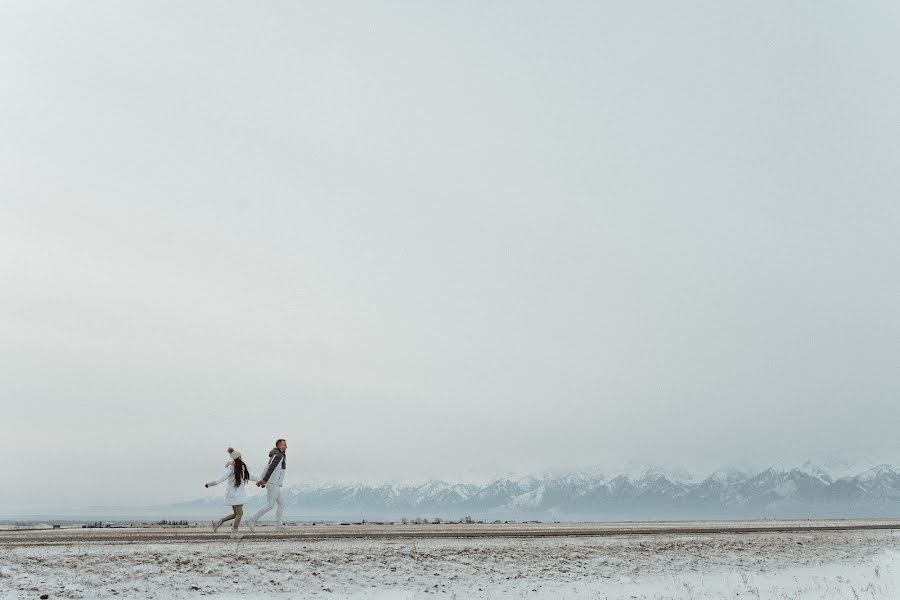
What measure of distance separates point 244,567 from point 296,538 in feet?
15.4

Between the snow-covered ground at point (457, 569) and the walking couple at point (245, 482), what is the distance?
9.41ft

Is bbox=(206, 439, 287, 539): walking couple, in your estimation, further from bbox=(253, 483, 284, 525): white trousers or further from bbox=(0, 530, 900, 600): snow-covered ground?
bbox=(0, 530, 900, 600): snow-covered ground

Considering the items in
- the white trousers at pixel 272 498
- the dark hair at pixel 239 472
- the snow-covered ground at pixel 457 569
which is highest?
the dark hair at pixel 239 472

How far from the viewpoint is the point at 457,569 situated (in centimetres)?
2336

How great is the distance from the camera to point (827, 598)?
24.9 meters

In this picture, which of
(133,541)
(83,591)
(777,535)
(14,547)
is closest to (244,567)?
(83,591)

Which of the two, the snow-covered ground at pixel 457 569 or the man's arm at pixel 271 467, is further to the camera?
the man's arm at pixel 271 467

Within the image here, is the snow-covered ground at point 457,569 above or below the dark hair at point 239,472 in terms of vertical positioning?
below

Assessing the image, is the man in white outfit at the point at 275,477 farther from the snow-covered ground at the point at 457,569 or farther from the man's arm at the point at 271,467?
the snow-covered ground at the point at 457,569

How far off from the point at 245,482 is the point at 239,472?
514mm

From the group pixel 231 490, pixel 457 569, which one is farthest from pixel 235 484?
pixel 457 569

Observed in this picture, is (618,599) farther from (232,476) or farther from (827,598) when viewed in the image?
(232,476)

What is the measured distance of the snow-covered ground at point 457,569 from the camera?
1992 cm

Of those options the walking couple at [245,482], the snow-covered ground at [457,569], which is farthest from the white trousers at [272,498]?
the snow-covered ground at [457,569]
